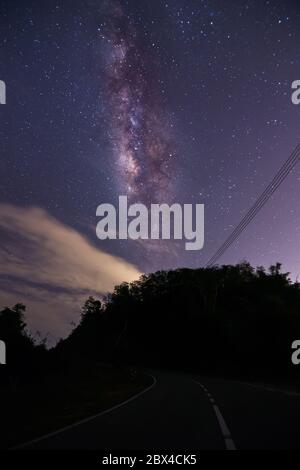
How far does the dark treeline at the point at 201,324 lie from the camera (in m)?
48.0

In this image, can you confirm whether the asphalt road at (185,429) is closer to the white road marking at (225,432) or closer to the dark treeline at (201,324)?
the white road marking at (225,432)

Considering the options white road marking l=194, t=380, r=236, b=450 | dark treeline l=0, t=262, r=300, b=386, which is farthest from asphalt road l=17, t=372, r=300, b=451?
dark treeline l=0, t=262, r=300, b=386

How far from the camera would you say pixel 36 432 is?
1053cm

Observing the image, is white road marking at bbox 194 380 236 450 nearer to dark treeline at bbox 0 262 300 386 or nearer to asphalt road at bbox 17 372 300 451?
asphalt road at bbox 17 372 300 451

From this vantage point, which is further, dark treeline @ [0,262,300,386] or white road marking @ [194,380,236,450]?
dark treeline @ [0,262,300,386]

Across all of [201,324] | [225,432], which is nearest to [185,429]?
[225,432]

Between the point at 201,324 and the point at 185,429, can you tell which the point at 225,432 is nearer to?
the point at 185,429

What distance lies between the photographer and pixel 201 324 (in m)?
78.9

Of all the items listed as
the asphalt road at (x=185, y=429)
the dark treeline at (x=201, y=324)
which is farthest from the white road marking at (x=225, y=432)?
the dark treeline at (x=201, y=324)

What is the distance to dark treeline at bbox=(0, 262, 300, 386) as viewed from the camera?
158 feet

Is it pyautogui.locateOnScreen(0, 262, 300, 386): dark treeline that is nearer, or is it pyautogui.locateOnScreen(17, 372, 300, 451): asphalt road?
pyautogui.locateOnScreen(17, 372, 300, 451): asphalt road
